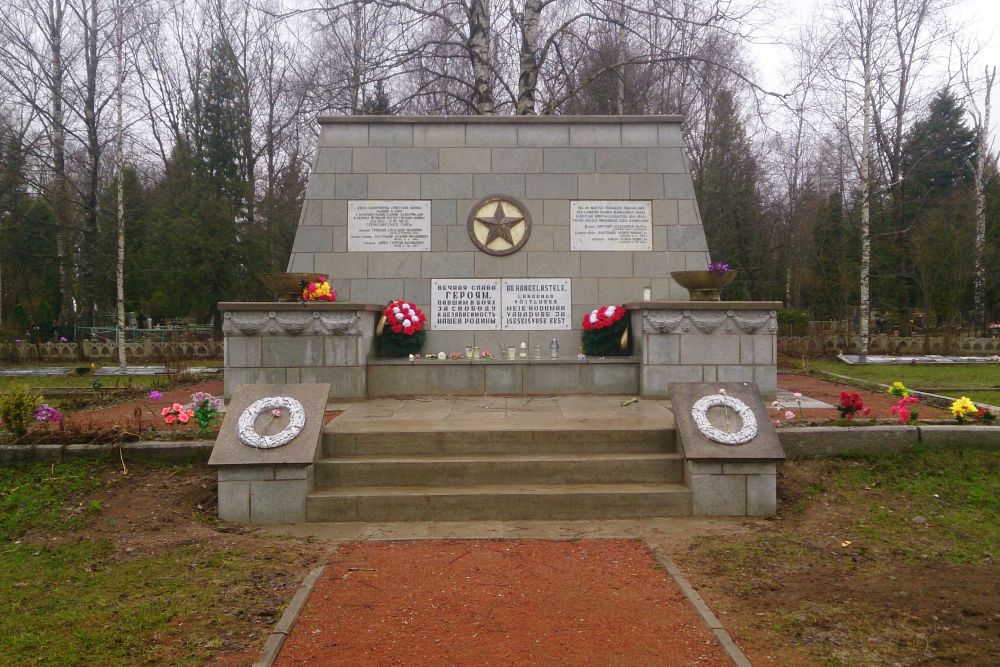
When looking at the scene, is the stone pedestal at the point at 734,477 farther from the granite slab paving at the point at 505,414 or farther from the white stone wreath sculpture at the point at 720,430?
the granite slab paving at the point at 505,414

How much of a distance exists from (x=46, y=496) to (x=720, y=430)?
611 centimetres

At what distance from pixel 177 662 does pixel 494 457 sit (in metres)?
3.72

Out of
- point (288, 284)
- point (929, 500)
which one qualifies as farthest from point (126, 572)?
point (929, 500)

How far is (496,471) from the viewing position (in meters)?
6.70

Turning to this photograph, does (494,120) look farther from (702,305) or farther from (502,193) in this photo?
(702,305)

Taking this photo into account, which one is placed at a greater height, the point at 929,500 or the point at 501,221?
the point at 501,221

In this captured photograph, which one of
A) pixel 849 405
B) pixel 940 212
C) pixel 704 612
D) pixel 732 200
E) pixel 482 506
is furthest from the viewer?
pixel 732 200

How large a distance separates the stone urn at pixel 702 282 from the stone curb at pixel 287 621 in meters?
7.32

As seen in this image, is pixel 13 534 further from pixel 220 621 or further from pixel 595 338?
pixel 595 338

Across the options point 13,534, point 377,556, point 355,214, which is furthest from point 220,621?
point 355,214

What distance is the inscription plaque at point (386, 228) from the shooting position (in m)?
11.9

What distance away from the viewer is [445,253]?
1187cm

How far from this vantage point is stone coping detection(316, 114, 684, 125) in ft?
39.7

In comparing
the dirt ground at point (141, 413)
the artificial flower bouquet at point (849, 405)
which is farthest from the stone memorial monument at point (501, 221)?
the artificial flower bouquet at point (849, 405)
